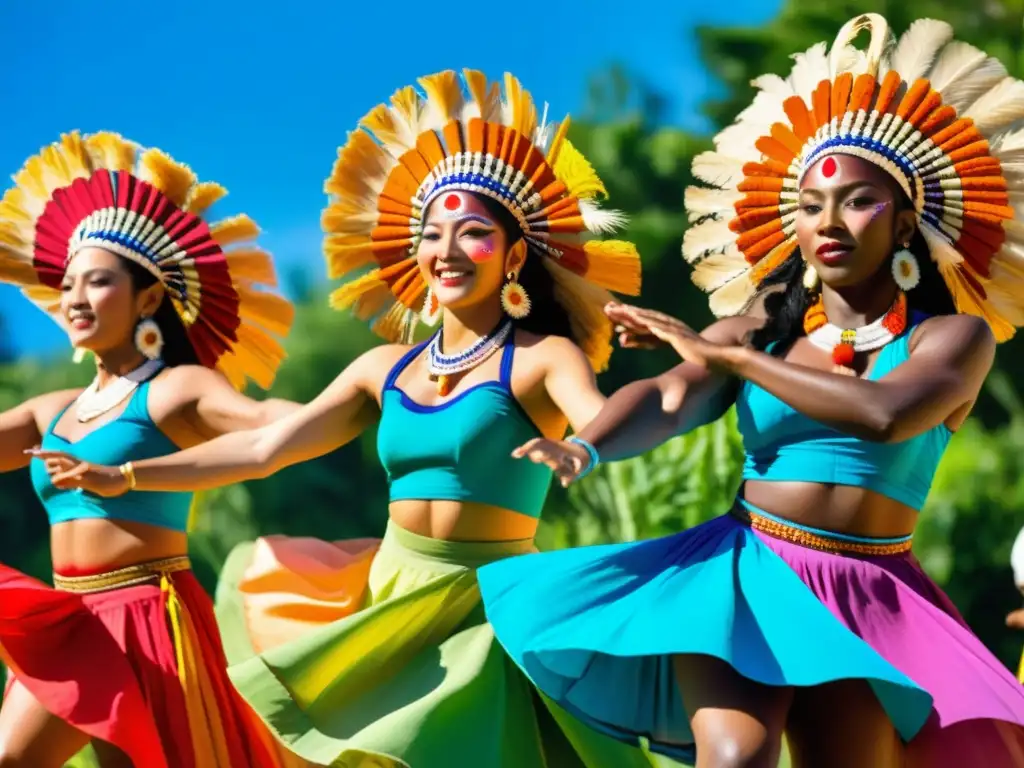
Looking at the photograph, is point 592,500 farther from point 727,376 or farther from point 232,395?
point 727,376

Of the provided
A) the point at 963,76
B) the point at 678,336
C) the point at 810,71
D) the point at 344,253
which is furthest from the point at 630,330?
the point at 344,253

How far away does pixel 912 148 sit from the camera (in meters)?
3.41

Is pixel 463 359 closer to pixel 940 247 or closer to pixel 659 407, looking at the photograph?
pixel 659 407

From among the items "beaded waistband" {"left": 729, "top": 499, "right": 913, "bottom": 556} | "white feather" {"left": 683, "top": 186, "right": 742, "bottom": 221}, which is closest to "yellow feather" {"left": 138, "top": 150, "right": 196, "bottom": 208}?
"white feather" {"left": 683, "top": 186, "right": 742, "bottom": 221}

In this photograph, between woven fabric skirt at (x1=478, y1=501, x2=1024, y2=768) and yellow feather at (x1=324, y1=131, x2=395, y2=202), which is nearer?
woven fabric skirt at (x1=478, y1=501, x2=1024, y2=768)

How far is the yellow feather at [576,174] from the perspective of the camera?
4.38 m

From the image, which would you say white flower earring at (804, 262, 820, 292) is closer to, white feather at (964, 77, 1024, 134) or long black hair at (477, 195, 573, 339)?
white feather at (964, 77, 1024, 134)

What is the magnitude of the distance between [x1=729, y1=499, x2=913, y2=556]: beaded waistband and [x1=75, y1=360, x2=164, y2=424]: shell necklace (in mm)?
2067

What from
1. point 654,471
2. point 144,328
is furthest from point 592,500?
point 144,328

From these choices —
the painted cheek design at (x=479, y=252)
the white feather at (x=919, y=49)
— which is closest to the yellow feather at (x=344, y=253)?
the painted cheek design at (x=479, y=252)

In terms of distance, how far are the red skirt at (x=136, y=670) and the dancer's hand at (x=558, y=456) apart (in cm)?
166

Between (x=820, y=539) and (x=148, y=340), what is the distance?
7.45ft

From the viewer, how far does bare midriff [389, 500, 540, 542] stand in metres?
4.05

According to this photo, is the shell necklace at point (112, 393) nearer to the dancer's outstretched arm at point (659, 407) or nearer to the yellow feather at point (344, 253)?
the yellow feather at point (344, 253)
